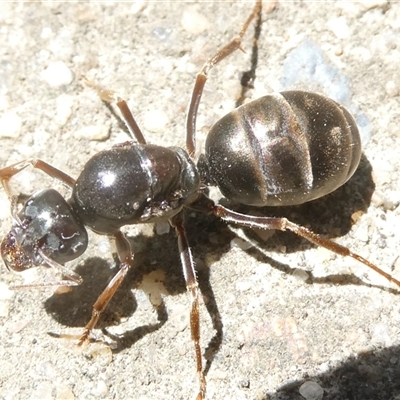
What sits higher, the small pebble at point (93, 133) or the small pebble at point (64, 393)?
the small pebble at point (93, 133)

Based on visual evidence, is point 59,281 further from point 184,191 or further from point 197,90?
point 197,90

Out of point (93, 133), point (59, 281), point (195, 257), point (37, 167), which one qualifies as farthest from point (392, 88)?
point (59, 281)

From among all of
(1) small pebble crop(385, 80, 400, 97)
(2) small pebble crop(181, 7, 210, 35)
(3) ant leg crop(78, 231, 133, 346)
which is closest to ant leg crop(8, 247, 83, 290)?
(3) ant leg crop(78, 231, 133, 346)

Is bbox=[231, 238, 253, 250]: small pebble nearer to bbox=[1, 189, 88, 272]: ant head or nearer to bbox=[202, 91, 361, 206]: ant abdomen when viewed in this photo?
bbox=[202, 91, 361, 206]: ant abdomen

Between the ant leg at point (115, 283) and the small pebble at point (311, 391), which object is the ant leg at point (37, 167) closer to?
the ant leg at point (115, 283)

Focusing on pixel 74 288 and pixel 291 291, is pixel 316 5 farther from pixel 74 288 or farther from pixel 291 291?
pixel 74 288

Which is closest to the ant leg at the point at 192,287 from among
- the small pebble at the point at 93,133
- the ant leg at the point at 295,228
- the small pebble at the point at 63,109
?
the ant leg at the point at 295,228
